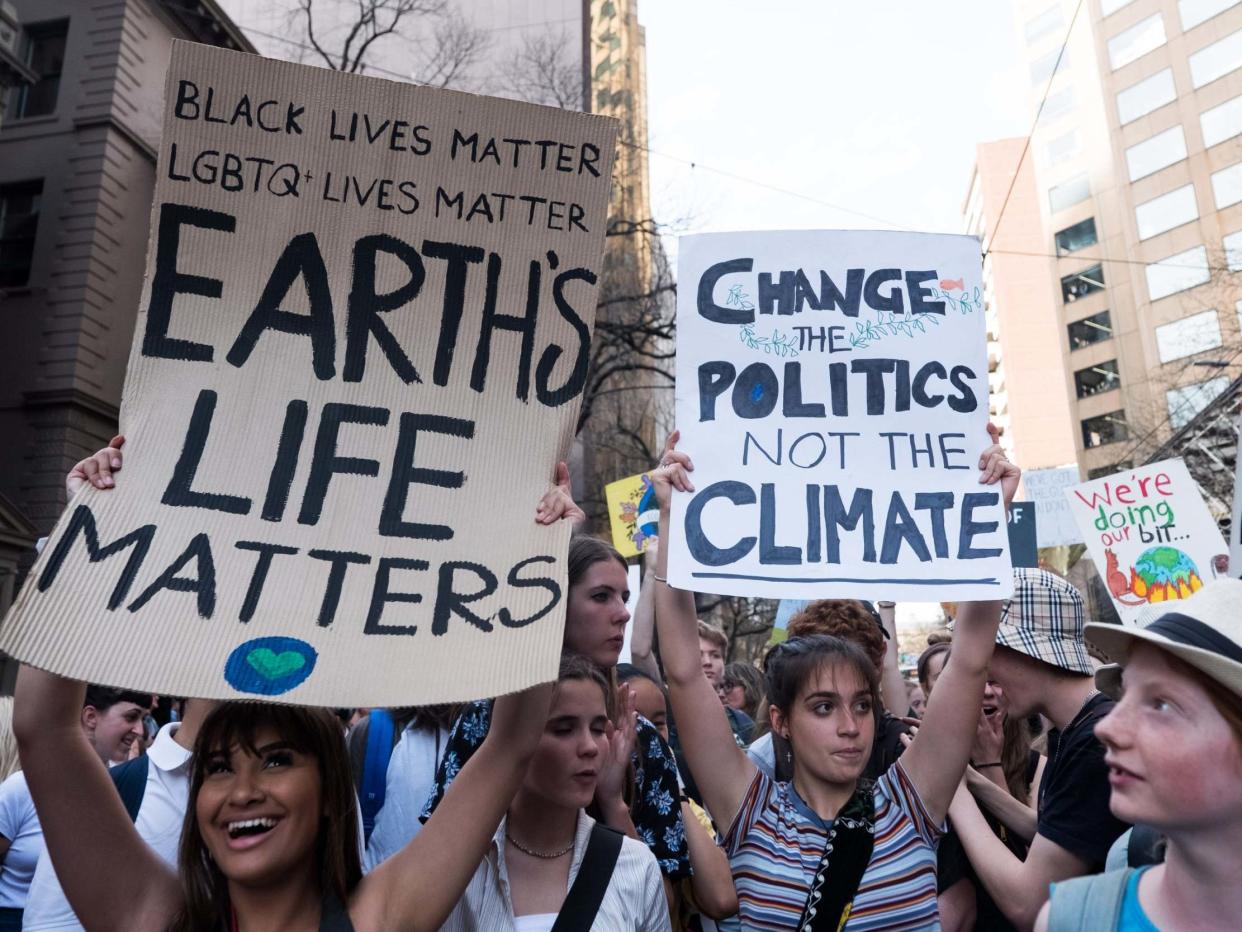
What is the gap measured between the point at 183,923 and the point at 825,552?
1.90 m

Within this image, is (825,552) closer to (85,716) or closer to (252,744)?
Answer: (252,744)

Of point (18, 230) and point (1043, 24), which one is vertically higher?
point (1043, 24)

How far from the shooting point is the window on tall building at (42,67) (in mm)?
19141

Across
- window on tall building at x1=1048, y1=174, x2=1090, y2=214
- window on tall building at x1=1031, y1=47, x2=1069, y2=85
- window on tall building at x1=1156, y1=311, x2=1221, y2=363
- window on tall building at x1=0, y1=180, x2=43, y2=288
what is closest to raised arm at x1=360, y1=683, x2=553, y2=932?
window on tall building at x1=0, y1=180, x2=43, y2=288

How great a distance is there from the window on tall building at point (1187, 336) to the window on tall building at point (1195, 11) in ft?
37.2

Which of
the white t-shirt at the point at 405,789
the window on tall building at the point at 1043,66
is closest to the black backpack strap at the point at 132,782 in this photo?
the white t-shirt at the point at 405,789

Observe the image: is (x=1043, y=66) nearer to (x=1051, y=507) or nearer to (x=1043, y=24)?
(x=1043, y=24)

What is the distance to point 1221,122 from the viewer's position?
37812 mm

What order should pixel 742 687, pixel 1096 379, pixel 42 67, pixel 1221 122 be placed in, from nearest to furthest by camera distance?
pixel 742 687 < pixel 42 67 < pixel 1221 122 < pixel 1096 379

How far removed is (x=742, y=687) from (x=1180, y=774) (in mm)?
5318

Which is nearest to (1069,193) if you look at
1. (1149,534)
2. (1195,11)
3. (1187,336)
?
(1195,11)

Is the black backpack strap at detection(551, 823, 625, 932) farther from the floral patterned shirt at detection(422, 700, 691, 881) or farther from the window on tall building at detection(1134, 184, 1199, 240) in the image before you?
the window on tall building at detection(1134, 184, 1199, 240)

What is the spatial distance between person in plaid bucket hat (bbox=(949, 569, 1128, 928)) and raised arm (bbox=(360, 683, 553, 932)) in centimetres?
137

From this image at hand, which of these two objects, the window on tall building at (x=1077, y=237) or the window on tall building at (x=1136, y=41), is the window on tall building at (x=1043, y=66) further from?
the window on tall building at (x=1077, y=237)
